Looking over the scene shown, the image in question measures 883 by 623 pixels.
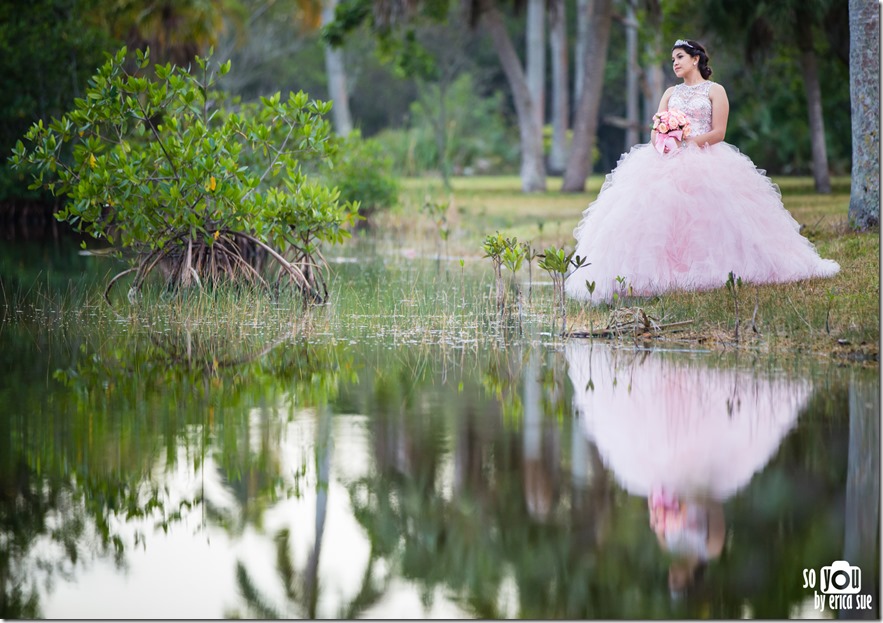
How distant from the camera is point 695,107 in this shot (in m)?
12.1

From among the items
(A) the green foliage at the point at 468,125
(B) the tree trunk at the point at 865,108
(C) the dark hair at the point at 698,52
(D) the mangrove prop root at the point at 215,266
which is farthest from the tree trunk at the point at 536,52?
(C) the dark hair at the point at 698,52

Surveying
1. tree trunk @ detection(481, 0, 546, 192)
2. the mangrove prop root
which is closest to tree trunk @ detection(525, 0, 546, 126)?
tree trunk @ detection(481, 0, 546, 192)

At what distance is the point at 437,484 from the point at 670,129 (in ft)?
21.7

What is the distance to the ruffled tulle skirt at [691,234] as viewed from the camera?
11.6 m

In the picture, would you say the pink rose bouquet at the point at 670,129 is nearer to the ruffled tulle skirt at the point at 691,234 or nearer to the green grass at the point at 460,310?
the ruffled tulle skirt at the point at 691,234

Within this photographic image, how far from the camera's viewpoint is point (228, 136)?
41.5 feet

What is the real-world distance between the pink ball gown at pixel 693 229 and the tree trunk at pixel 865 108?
3.21 meters

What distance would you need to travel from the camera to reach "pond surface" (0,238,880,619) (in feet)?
16.2

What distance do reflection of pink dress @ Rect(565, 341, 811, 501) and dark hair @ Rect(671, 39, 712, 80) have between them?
3.63 meters

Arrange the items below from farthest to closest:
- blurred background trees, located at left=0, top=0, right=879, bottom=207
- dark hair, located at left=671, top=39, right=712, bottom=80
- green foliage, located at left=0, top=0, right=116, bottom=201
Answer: blurred background trees, located at left=0, top=0, right=879, bottom=207, green foliage, located at left=0, top=0, right=116, bottom=201, dark hair, located at left=671, top=39, right=712, bottom=80

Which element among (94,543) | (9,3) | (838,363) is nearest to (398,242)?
(9,3)

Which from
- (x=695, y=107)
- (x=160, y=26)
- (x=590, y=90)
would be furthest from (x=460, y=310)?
(x=160, y=26)

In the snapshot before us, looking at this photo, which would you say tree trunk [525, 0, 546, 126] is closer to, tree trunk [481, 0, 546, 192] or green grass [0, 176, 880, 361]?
Result: tree trunk [481, 0, 546, 192]

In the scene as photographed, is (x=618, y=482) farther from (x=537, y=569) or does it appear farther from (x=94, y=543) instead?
(x=94, y=543)
